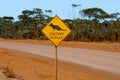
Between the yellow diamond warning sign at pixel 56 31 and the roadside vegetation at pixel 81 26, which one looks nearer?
the yellow diamond warning sign at pixel 56 31

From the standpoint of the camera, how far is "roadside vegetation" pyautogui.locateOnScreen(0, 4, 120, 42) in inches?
2218

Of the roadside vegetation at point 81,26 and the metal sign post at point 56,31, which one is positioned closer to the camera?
the metal sign post at point 56,31

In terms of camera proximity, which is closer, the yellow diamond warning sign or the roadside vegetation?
the yellow diamond warning sign

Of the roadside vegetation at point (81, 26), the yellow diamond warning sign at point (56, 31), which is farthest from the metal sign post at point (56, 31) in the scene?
the roadside vegetation at point (81, 26)

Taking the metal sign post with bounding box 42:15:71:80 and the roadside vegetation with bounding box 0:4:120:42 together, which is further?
the roadside vegetation with bounding box 0:4:120:42

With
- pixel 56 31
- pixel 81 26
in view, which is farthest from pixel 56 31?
pixel 81 26

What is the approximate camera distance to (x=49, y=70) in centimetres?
1892

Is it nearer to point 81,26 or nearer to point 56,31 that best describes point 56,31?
point 56,31

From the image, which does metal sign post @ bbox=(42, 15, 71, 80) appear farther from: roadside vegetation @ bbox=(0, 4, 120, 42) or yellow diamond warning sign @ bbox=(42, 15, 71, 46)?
roadside vegetation @ bbox=(0, 4, 120, 42)

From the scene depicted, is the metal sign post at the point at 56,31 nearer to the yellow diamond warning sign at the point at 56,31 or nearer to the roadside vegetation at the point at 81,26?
the yellow diamond warning sign at the point at 56,31

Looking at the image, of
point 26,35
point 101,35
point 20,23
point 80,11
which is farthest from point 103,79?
point 20,23

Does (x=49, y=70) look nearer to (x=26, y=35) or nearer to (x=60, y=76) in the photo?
(x=60, y=76)

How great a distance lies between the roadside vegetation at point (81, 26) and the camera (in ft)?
185

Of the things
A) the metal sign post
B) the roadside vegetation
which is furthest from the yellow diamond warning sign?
the roadside vegetation
